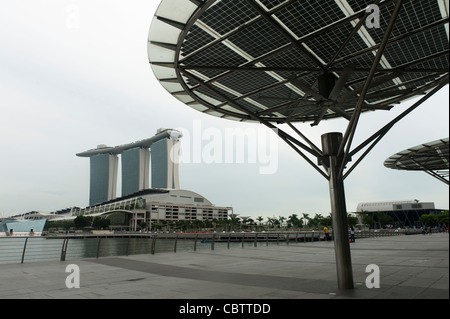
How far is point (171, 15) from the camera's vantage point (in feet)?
26.5

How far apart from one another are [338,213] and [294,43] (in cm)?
535

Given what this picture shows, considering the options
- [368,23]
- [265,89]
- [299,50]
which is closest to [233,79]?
[265,89]

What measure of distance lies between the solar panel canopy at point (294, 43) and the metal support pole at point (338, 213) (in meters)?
2.07

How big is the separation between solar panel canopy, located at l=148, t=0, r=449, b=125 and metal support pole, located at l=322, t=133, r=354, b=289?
2.07 meters

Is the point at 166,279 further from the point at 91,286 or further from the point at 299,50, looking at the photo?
the point at 299,50

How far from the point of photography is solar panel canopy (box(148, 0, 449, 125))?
821 cm

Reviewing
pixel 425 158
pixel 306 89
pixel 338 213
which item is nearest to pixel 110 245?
pixel 425 158

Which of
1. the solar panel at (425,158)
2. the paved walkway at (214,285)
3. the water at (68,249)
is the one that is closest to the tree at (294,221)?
the water at (68,249)

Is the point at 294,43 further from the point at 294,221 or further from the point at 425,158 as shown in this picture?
the point at 294,221

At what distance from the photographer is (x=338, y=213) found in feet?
29.0

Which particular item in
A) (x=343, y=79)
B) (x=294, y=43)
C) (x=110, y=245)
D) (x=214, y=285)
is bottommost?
(x=110, y=245)

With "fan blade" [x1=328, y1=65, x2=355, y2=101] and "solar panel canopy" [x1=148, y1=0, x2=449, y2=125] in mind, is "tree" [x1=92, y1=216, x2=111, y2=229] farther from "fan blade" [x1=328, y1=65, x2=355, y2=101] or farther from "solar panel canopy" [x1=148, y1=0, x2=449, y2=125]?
"fan blade" [x1=328, y1=65, x2=355, y2=101]

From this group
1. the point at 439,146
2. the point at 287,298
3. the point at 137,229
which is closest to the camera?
the point at 287,298

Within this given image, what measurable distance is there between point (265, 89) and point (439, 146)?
20.9 m
